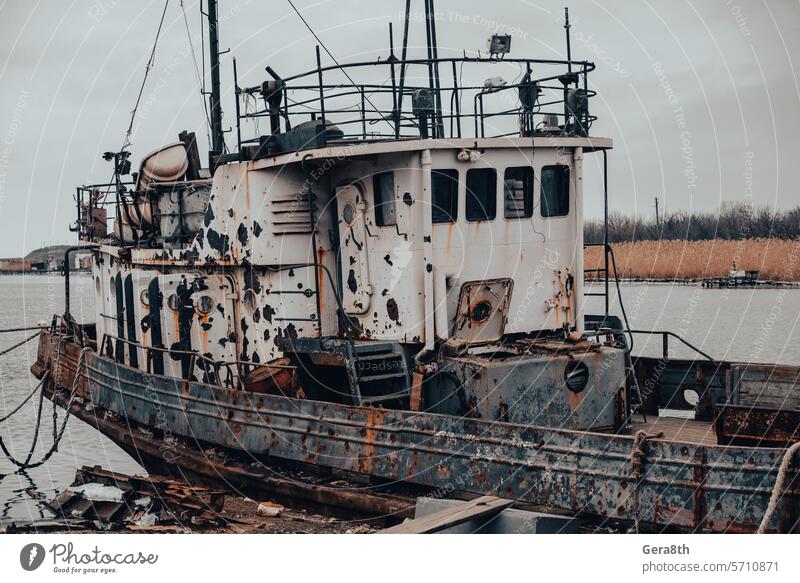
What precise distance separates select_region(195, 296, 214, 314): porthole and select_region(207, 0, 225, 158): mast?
7.21 feet

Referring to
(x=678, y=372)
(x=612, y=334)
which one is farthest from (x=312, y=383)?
(x=678, y=372)

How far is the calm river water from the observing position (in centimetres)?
1393

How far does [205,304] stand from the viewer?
11859mm

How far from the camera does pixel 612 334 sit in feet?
36.1

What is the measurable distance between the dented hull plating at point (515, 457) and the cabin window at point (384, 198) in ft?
6.84

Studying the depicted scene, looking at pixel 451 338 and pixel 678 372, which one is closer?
pixel 451 338

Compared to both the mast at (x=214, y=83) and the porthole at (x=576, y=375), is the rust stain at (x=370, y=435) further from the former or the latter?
the mast at (x=214, y=83)

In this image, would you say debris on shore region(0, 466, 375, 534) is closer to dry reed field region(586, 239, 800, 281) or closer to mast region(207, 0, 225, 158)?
mast region(207, 0, 225, 158)

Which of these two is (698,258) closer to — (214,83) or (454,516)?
(214,83)

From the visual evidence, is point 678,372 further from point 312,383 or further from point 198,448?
point 198,448

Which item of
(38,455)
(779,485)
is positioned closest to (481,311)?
(779,485)

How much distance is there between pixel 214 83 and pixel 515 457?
7586 millimetres
